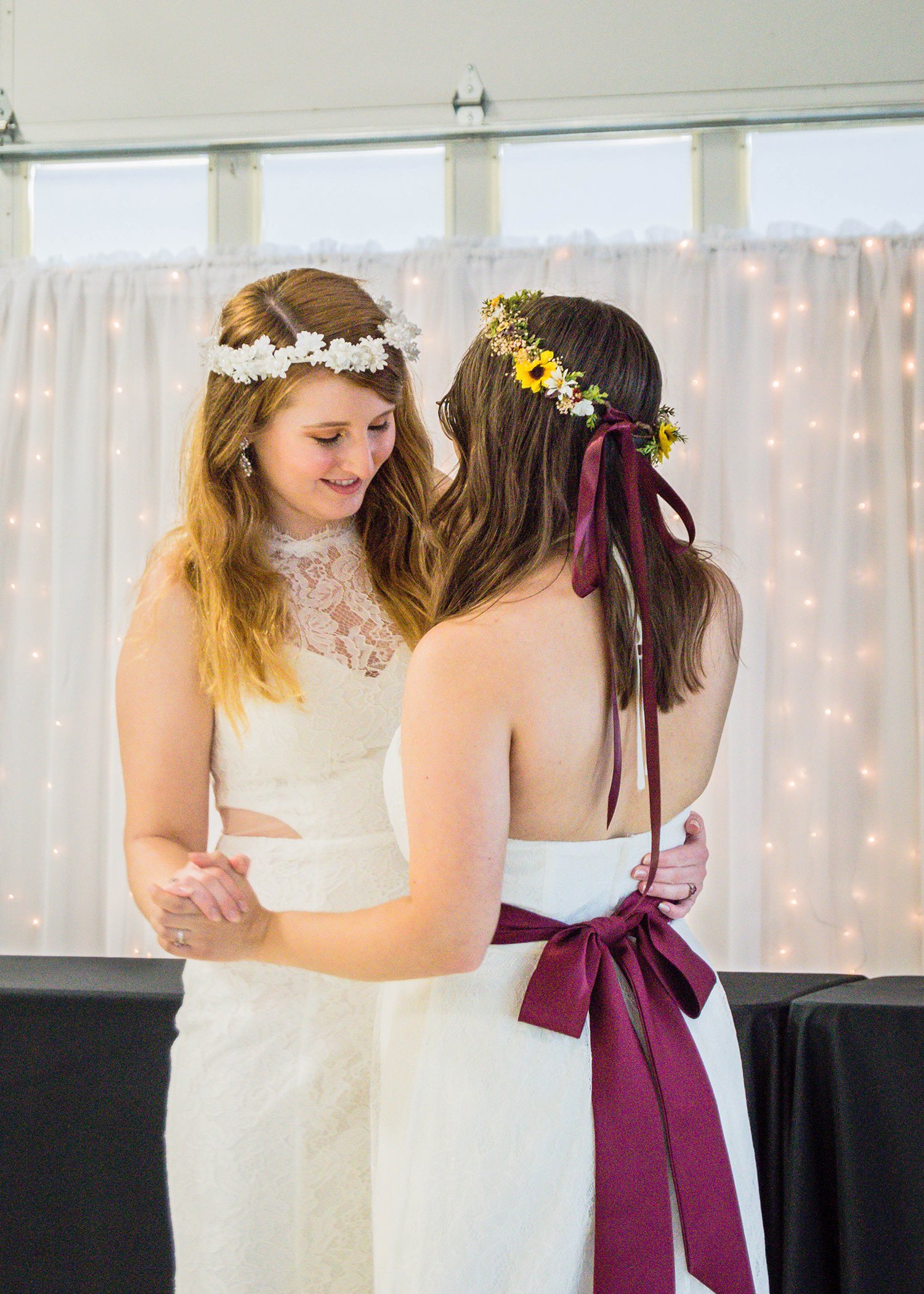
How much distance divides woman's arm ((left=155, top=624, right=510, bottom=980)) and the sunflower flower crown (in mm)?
280

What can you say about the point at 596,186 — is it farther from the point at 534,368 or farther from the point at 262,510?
the point at 534,368

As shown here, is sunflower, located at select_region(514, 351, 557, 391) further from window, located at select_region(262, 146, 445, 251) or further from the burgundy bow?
window, located at select_region(262, 146, 445, 251)

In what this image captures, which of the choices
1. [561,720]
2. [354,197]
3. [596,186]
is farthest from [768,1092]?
[354,197]

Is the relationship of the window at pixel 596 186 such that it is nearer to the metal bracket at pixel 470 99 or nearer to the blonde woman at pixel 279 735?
the metal bracket at pixel 470 99

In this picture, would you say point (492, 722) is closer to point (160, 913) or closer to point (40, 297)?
point (160, 913)

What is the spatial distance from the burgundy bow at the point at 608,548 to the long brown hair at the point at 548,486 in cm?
2

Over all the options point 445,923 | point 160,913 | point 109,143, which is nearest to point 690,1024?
point 445,923

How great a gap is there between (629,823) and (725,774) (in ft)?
8.51

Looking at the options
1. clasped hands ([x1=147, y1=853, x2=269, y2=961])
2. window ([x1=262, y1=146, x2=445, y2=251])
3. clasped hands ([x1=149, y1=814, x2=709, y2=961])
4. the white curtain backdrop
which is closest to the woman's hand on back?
clasped hands ([x1=149, y1=814, x2=709, y2=961])

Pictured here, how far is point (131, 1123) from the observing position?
8.55 feet

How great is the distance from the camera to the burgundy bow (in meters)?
1.25

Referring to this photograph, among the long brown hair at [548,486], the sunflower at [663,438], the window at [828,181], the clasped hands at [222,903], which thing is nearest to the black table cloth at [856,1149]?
the clasped hands at [222,903]

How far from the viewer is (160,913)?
1.44 meters

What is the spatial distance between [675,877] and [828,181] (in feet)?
11.5
